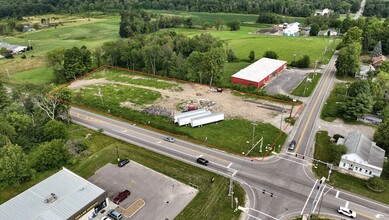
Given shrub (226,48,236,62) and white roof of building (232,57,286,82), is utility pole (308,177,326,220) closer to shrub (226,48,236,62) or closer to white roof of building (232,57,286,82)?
white roof of building (232,57,286,82)

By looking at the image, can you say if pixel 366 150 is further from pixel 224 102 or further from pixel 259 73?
pixel 259 73

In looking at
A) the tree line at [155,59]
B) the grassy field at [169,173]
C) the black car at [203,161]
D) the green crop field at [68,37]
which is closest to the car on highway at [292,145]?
the grassy field at [169,173]

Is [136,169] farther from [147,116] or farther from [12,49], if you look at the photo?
[12,49]

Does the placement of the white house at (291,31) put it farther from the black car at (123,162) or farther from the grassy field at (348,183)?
the black car at (123,162)

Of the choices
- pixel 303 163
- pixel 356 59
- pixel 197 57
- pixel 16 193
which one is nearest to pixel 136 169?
pixel 16 193

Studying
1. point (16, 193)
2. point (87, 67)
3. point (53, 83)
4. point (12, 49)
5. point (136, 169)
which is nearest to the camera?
point (16, 193)

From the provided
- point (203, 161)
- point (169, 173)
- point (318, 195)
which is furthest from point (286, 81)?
point (169, 173)

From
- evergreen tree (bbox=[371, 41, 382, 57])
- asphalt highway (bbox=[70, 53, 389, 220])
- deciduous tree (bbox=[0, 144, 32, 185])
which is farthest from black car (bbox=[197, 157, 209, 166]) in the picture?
evergreen tree (bbox=[371, 41, 382, 57])
